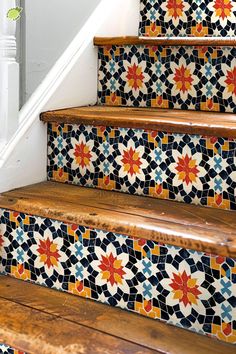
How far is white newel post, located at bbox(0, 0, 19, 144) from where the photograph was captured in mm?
1555

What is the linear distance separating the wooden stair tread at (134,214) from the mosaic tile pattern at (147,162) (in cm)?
4

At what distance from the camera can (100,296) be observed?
1389mm

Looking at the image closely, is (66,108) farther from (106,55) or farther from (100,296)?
(100,296)

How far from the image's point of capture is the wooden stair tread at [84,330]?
1.17m

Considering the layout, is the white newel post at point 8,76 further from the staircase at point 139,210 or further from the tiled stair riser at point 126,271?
the tiled stair riser at point 126,271

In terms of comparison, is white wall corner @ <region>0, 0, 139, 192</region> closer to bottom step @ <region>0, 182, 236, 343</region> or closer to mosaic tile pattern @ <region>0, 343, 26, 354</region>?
bottom step @ <region>0, 182, 236, 343</region>

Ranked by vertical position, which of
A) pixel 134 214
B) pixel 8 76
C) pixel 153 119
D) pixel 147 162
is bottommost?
pixel 134 214

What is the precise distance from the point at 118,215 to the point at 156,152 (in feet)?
0.87

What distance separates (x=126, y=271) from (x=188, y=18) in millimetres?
1006

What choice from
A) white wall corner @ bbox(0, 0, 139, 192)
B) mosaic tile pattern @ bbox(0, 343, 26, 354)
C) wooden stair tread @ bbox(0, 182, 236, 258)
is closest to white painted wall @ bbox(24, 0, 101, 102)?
white wall corner @ bbox(0, 0, 139, 192)

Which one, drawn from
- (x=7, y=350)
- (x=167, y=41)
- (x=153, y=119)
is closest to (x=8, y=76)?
(x=153, y=119)

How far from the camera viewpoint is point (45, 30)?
7.11ft

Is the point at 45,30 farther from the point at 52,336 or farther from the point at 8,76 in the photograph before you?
the point at 52,336

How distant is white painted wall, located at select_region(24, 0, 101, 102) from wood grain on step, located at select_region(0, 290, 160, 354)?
1063 mm
